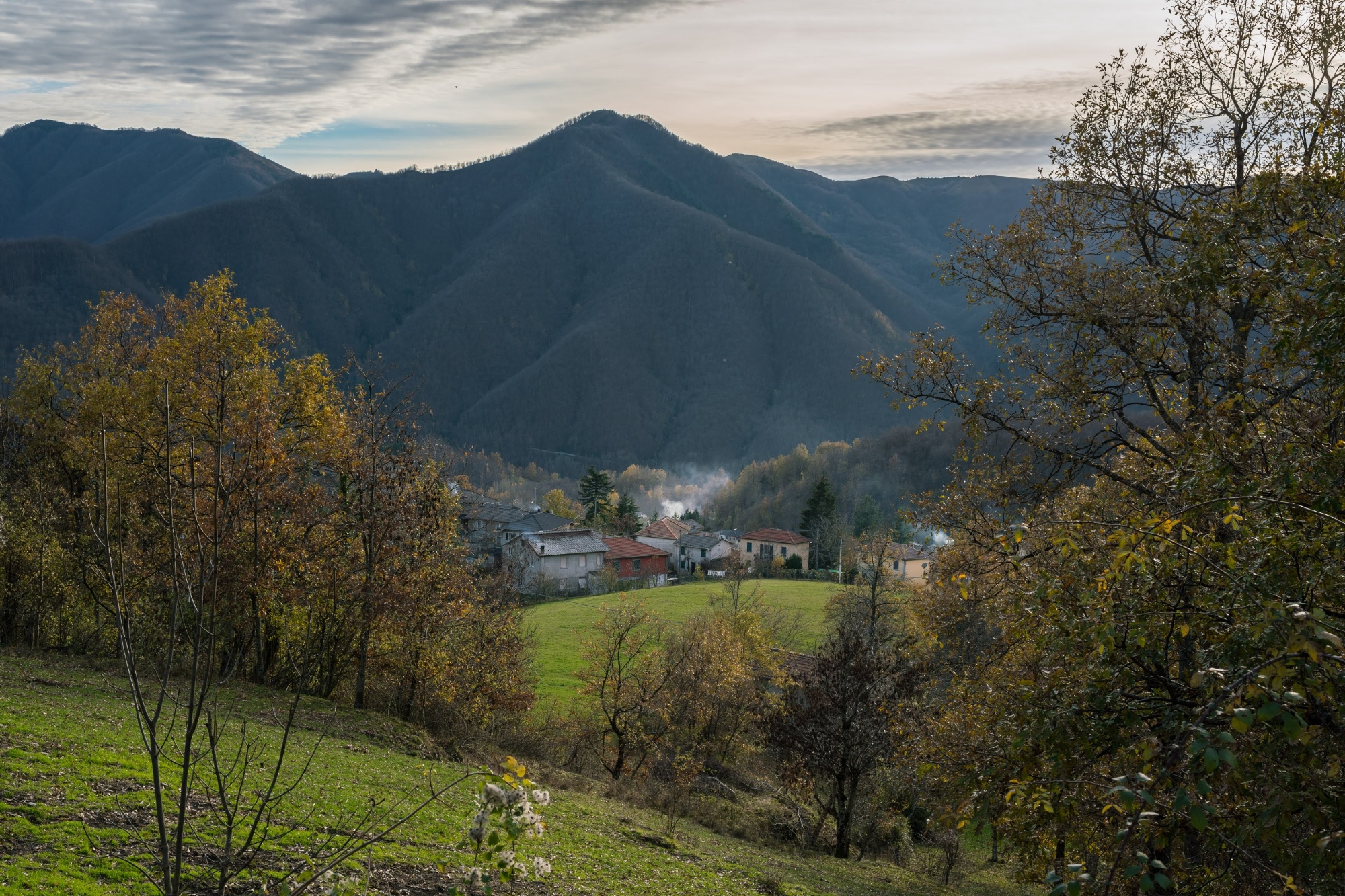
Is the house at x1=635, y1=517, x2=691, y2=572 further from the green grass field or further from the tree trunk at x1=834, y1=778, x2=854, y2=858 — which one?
the tree trunk at x1=834, y1=778, x2=854, y2=858

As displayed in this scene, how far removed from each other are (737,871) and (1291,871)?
14.6 metres

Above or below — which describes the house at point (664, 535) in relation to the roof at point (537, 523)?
below

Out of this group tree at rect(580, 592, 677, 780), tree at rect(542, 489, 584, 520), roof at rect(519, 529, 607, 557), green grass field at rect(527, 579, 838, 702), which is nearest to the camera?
tree at rect(580, 592, 677, 780)

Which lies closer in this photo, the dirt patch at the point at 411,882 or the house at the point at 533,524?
the dirt patch at the point at 411,882

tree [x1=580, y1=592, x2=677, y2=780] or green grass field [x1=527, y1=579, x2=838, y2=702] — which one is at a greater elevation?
tree [x1=580, y1=592, x2=677, y2=780]

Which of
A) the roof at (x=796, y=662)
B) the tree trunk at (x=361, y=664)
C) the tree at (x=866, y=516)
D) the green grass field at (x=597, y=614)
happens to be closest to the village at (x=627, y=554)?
the green grass field at (x=597, y=614)

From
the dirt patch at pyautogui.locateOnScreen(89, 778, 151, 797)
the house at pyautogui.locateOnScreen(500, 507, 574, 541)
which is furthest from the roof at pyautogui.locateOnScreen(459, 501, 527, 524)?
the dirt patch at pyautogui.locateOnScreen(89, 778, 151, 797)

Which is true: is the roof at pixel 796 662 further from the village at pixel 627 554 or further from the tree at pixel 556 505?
the tree at pixel 556 505

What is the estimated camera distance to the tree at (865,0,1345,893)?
14.0ft

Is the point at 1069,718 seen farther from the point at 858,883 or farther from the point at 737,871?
the point at 858,883

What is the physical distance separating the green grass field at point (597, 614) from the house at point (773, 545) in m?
18.3

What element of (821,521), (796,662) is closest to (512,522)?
(821,521)

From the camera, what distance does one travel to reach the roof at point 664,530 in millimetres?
123125

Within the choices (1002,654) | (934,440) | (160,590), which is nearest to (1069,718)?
(1002,654)
